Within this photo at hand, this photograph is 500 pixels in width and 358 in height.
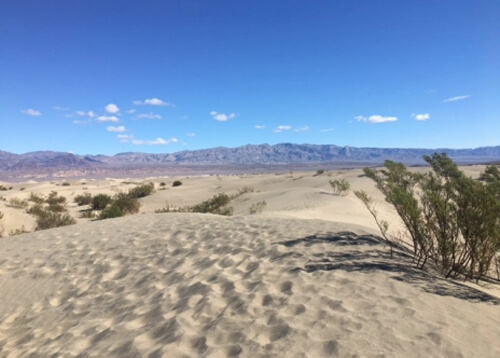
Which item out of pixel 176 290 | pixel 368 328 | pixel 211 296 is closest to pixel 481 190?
pixel 368 328

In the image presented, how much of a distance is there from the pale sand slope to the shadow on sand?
0.02 metres

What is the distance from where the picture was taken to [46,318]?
184 inches

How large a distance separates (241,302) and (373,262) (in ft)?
7.55

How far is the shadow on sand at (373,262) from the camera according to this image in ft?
14.2

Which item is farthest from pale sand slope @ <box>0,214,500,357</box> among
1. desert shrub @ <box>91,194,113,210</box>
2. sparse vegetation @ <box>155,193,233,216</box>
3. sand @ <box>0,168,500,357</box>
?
desert shrub @ <box>91,194,113,210</box>

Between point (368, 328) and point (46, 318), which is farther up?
point (368, 328)

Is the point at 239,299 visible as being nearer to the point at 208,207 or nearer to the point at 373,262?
the point at 373,262

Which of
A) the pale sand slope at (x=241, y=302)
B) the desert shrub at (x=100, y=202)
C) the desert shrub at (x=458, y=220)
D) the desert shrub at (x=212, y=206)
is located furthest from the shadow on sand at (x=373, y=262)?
the desert shrub at (x=100, y=202)

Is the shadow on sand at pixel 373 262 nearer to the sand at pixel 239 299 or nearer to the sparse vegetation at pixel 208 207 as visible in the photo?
the sand at pixel 239 299

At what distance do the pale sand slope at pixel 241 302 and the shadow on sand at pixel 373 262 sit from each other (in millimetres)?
25

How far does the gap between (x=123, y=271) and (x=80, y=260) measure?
1.41 metres

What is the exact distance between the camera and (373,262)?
17.5ft

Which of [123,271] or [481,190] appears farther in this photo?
[123,271]

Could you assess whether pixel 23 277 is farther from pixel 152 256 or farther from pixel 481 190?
pixel 481 190
